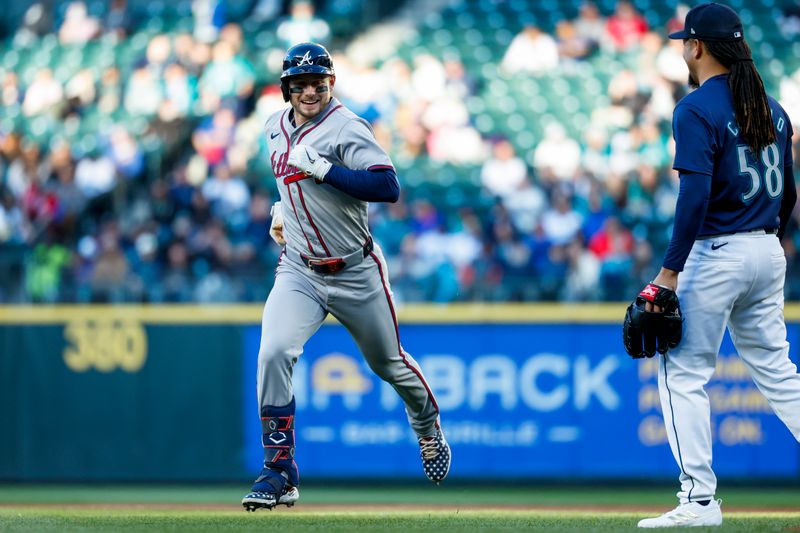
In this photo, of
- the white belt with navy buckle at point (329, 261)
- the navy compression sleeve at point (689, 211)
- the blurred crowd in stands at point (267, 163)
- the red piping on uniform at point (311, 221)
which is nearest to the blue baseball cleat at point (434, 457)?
the white belt with navy buckle at point (329, 261)

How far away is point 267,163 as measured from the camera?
1301cm

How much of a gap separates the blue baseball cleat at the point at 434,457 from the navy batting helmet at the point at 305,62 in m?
1.85

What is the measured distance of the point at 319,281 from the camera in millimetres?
5559

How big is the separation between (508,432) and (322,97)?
4.70m

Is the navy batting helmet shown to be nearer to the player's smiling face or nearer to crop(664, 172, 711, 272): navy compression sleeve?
Result: the player's smiling face

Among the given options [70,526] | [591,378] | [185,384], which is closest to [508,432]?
[591,378]

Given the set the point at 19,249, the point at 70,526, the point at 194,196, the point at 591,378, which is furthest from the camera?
the point at 194,196

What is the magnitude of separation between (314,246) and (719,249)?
1.73 metres

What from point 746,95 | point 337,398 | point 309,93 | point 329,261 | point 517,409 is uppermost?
point 309,93

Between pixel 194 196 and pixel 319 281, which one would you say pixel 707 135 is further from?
pixel 194 196

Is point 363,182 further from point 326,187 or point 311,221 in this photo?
point 311,221

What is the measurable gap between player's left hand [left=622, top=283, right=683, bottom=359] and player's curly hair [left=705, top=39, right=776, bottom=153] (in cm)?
67

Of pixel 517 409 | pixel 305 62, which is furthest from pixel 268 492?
pixel 517 409

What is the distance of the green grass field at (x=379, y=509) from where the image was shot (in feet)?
16.8
